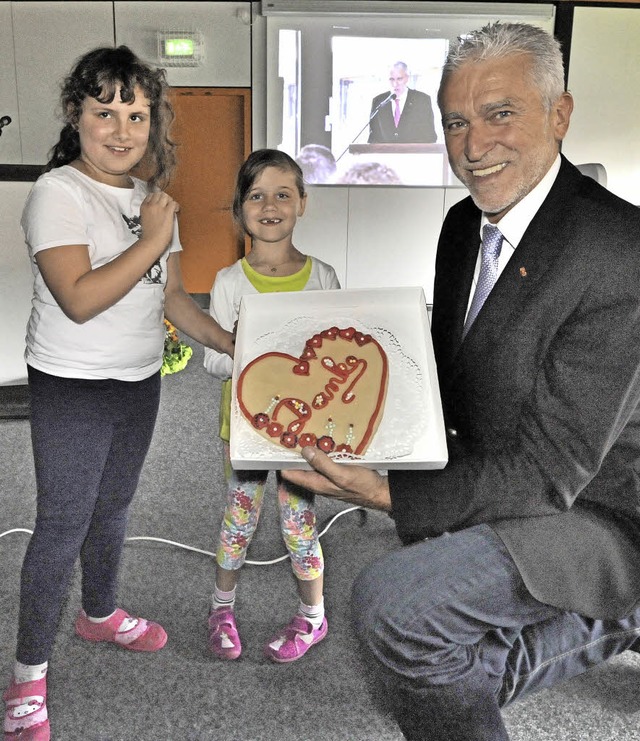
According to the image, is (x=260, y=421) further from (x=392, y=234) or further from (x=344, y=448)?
(x=392, y=234)

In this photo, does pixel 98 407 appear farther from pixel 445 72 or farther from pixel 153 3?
pixel 153 3

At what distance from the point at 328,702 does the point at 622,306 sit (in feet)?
3.21

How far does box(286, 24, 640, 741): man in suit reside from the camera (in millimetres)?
1130

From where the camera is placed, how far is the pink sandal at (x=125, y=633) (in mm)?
1660

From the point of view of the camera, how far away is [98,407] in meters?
1.43

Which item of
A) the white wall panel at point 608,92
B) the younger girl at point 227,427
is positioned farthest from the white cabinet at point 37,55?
the younger girl at point 227,427

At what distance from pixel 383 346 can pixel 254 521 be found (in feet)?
2.23

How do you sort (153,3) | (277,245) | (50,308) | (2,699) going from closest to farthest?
(50,308) < (2,699) < (277,245) < (153,3)

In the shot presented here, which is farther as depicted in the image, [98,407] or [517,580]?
[98,407]

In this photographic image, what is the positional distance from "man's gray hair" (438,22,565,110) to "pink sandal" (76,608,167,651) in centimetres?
134

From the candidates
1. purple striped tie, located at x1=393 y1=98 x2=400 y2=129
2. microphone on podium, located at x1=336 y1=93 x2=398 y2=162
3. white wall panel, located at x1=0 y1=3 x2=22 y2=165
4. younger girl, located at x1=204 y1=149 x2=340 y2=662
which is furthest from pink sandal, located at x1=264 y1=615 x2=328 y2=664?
white wall panel, located at x1=0 y1=3 x2=22 y2=165

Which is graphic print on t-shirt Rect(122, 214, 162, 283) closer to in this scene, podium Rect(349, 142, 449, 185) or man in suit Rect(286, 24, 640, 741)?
man in suit Rect(286, 24, 640, 741)

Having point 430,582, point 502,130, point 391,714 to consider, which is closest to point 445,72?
point 502,130

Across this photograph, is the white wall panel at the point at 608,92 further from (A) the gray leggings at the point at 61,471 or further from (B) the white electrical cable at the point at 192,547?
(A) the gray leggings at the point at 61,471
